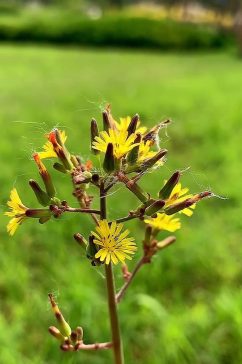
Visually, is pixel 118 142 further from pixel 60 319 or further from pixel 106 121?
pixel 60 319

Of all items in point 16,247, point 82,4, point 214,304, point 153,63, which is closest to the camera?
point 214,304

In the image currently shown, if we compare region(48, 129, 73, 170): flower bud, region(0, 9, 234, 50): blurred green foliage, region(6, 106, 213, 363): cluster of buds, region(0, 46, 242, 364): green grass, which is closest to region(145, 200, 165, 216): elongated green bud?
region(6, 106, 213, 363): cluster of buds

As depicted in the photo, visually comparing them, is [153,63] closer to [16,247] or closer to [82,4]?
[16,247]

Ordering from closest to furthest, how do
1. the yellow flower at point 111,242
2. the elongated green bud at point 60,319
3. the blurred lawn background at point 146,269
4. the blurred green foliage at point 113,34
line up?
the yellow flower at point 111,242 < the elongated green bud at point 60,319 < the blurred lawn background at point 146,269 < the blurred green foliage at point 113,34

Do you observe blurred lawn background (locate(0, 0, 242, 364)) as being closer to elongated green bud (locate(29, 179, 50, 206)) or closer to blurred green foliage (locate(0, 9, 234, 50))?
elongated green bud (locate(29, 179, 50, 206))

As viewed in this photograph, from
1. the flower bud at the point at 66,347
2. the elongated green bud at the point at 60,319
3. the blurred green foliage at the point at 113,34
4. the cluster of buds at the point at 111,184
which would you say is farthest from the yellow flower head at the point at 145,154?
the blurred green foliage at the point at 113,34

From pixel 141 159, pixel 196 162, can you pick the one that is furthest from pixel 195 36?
pixel 141 159

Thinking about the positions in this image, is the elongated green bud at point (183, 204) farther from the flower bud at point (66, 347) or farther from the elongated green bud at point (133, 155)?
the flower bud at point (66, 347)
